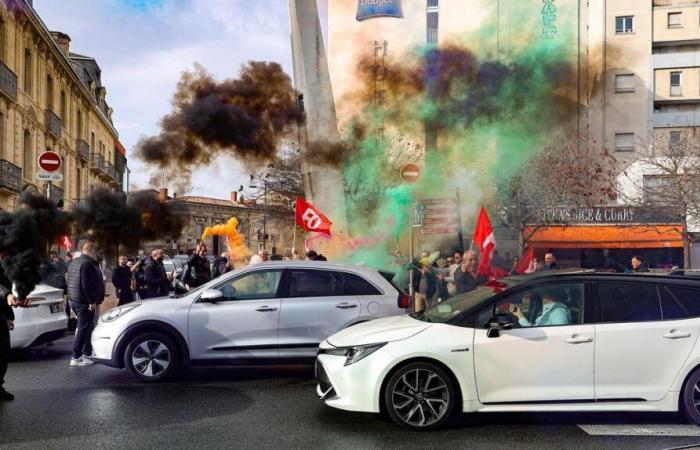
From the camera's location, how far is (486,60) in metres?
19.8

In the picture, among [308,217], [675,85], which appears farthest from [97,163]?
[675,85]

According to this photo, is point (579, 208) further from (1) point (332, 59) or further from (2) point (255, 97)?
(2) point (255, 97)

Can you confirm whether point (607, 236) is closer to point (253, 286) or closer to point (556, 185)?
point (556, 185)

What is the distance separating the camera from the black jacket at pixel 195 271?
12.2 meters

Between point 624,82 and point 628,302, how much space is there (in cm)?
3886

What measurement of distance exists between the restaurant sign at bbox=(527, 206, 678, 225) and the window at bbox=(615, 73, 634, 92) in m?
13.4

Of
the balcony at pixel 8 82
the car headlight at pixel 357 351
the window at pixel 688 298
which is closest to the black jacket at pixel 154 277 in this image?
the car headlight at pixel 357 351

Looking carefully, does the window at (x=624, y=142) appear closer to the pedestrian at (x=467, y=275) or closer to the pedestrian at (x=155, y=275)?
the pedestrian at (x=467, y=275)

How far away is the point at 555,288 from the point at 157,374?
14.7 ft

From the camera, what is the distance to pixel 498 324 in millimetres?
5465

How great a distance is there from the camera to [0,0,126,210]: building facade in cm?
2322

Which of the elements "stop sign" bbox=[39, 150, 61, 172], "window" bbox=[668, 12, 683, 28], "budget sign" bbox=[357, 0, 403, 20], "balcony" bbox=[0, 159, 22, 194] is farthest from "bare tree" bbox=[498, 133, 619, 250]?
"balcony" bbox=[0, 159, 22, 194]

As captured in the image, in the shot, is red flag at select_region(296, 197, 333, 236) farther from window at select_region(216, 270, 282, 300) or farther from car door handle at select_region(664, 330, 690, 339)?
car door handle at select_region(664, 330, 690, 339)

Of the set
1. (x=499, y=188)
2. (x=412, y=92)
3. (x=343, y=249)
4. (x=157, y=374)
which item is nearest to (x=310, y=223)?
(x=343, y=249)
